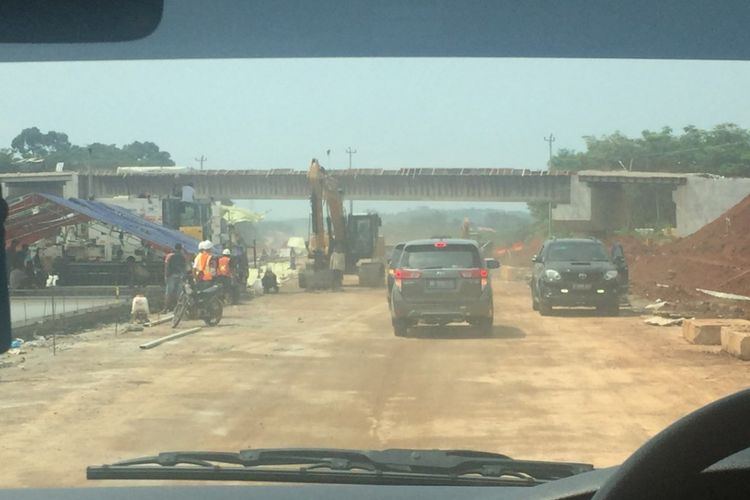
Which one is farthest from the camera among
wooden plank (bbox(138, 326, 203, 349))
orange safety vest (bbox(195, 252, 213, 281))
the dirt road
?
orange safety vest (bbox(195, 252, 213, 281))

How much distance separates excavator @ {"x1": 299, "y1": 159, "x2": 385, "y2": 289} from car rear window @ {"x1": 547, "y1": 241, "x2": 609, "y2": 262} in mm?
8823

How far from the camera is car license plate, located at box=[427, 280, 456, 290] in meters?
18.4

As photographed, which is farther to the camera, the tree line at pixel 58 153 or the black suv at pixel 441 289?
the black suv at pixel 441 289

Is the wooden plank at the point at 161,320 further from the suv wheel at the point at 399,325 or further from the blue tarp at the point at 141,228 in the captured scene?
the suv wheel at the point at 399,325

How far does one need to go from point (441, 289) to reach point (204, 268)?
5209 mm

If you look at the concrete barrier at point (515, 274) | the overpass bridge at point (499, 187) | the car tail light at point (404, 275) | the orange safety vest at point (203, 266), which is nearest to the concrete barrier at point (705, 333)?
the overpass bridge at point (499, 187)

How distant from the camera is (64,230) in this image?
68.2 feet

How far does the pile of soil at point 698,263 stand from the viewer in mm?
23219

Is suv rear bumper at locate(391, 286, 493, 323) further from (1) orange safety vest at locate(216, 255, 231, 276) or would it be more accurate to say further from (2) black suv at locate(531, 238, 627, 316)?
(1) orange safety vest at locate(216, 255, 231, 276)

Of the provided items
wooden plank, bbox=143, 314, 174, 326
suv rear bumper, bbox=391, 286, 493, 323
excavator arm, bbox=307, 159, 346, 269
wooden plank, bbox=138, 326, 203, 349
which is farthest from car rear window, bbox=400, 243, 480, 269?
excavator arm, bbox=307, 159, 346, 269

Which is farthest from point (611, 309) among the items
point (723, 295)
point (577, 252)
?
point (723, 295)

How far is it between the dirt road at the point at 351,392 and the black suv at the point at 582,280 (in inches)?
143

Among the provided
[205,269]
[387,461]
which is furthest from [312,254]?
[387,461]

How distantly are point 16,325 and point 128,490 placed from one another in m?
12.8
